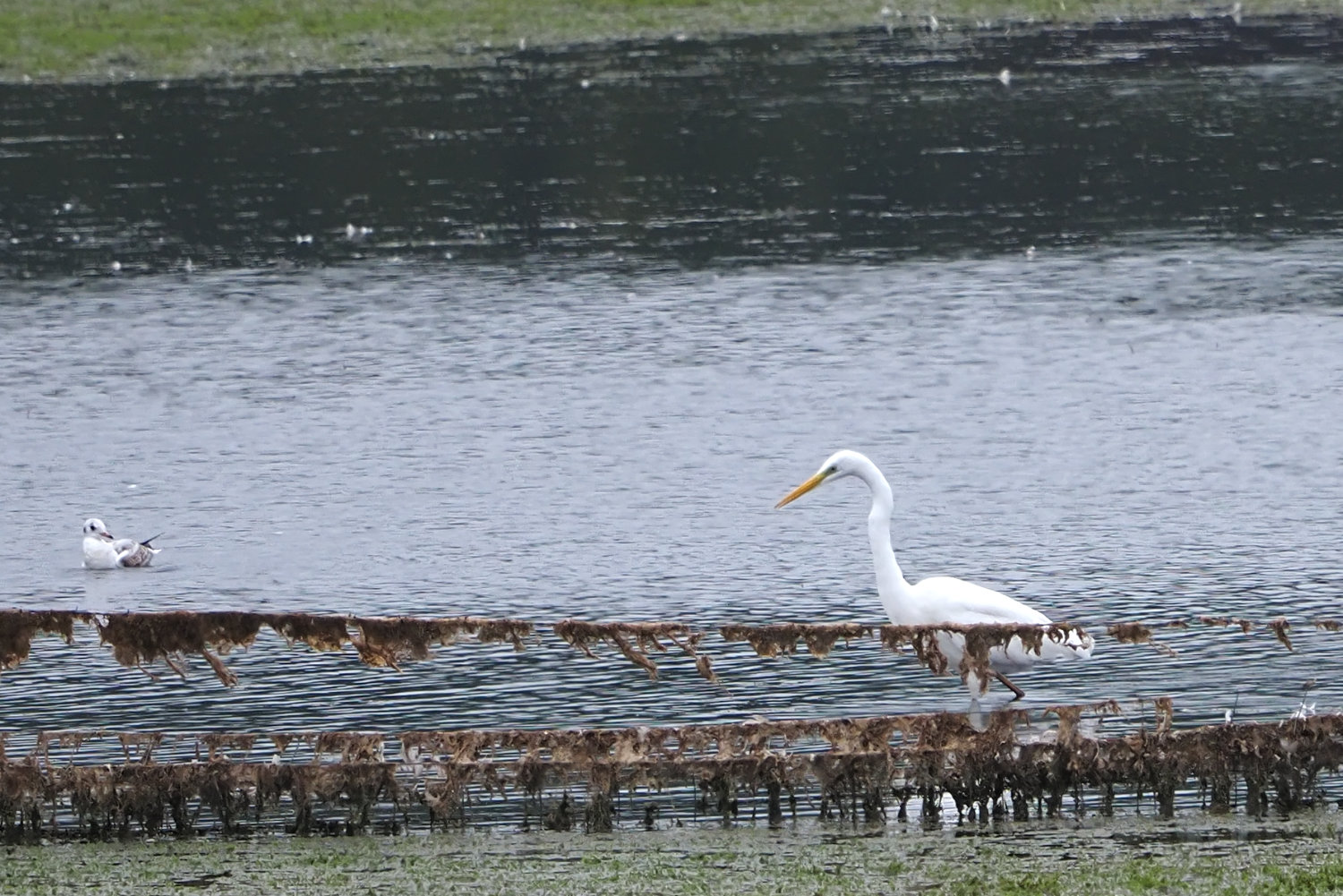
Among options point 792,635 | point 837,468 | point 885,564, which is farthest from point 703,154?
point 792,635

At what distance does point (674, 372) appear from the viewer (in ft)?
78.1

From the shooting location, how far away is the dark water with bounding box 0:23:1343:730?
1527cm

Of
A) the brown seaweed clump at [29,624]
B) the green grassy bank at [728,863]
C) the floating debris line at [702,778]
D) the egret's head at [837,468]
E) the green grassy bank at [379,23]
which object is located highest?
the green grassy bank at [379,23]

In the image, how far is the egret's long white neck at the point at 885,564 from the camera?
1335 centimetres

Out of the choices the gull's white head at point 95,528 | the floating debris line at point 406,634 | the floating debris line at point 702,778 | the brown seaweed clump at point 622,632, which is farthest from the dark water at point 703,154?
A: the floating debris line at point 702,778

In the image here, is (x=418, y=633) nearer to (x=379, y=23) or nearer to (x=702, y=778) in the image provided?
(x=702, y=778)

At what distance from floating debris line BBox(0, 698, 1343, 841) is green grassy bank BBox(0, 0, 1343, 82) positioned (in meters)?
38.5

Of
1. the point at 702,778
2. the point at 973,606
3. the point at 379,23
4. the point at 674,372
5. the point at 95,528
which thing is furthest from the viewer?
the point at 379,23

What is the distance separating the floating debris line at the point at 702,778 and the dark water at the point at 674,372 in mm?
2118

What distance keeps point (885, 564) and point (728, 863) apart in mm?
3268

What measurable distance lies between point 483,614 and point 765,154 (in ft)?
71.7

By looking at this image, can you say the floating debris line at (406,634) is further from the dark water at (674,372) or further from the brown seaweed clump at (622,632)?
the dark water at (674,372)

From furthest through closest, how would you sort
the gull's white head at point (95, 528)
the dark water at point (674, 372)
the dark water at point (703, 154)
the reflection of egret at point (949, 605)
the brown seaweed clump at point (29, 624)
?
the dark water at point (703, 154) < the gull's white head at point (95, 528) < the dark water at point (674, 372) < the reflection of egret at point (949, 605) < the brown seaweed clump at point (29, 624)

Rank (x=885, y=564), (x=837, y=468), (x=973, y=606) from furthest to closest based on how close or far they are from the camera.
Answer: (x=837, y=468)
(x=885, y=564)
(x=973, y=606)
